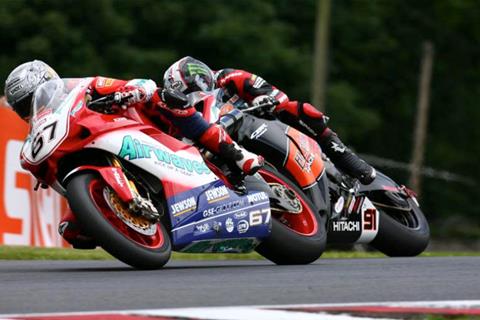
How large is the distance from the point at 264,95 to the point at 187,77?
2.44 ft

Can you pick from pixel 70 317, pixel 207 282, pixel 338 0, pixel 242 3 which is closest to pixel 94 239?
pixel 207 282

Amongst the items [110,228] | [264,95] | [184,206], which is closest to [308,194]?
[264,95]

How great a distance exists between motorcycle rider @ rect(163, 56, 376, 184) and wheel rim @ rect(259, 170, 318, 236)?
64 cm

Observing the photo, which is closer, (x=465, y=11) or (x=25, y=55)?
(x=25, y=55)

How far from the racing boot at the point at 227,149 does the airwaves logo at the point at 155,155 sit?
243 millimetres

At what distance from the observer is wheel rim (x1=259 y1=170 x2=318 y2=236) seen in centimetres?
959

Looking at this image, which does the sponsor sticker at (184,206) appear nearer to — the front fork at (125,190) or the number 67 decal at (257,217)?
the front fork at (125,190)

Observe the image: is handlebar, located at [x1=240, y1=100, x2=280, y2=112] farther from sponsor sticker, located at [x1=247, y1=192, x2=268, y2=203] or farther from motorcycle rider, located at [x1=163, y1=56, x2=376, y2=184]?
sponsor sticker, located at [x1=247, y1=192, x2=268, y2=203]

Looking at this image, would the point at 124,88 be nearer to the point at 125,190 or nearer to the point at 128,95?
the point at 128,95

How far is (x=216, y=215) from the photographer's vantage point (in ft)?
29.3

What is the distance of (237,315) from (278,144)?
3655mm

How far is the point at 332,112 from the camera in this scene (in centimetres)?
3262

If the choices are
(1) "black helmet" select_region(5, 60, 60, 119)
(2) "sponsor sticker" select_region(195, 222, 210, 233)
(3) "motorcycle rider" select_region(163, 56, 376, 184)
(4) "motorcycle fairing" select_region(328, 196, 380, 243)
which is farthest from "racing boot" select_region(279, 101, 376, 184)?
(1) "black helmet" select_region(5, 60, 60, 119)

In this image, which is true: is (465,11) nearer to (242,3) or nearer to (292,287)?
(242,3)
